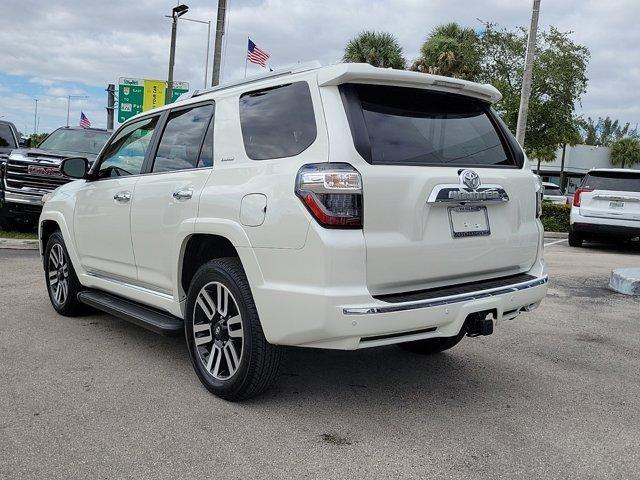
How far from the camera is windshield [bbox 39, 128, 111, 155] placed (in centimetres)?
1153

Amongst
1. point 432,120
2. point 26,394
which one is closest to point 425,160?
point 432,120

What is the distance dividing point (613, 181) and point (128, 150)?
411 inches

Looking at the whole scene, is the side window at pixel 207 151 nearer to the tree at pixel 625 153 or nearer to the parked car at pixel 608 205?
the parked car at pixel 608 205

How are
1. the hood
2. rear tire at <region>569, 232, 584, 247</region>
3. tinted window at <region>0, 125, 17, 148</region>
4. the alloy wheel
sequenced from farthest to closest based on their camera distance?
tinted window at <region>0, 125, 17, 148</region>
rear tire at <region>569, 232, 584, 247</region>
the hood
the alloy wheel

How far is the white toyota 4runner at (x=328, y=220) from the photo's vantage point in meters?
3.08

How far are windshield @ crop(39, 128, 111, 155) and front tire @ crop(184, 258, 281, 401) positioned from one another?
855cm

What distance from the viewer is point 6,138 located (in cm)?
1446

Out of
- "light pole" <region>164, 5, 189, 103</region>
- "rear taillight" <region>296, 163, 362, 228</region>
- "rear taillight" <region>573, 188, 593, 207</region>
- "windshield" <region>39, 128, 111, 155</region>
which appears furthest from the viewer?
"light pole" <region>164, 5, 189, 103</region>

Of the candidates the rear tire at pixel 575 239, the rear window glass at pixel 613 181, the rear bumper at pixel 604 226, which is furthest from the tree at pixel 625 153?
the rear bumper at pixel 604 226

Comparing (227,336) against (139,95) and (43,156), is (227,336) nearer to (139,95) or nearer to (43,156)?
(43,156)

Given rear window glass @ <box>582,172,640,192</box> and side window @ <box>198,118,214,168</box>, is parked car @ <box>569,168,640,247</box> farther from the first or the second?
side window @ <box>198,118,214,168</box>

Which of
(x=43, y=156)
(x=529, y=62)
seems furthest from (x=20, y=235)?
(x=529, y=62)

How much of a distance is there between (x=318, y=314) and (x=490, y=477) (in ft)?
3.52

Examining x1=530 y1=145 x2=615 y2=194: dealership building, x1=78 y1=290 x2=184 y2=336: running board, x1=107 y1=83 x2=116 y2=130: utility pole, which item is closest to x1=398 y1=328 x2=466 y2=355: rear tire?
x1=78 y1=290 x2=184 y2=336: running board
